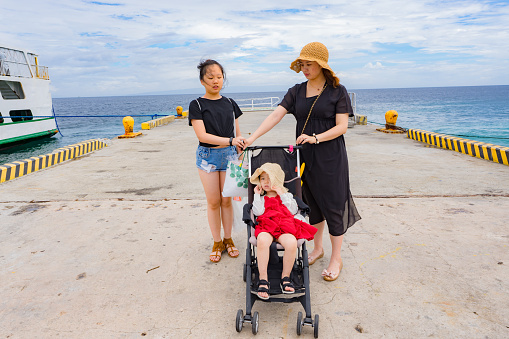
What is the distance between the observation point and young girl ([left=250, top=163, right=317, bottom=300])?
258 centimetres

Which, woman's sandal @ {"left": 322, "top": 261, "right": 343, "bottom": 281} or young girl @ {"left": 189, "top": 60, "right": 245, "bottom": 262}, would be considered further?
young girl @ {"left": 189, "top": 60, "right": 245, "bottom": 262}

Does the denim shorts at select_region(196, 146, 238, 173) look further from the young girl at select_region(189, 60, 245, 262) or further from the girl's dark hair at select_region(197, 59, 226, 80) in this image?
the girl's dark hair at select_region(197, 59, 226, 80)

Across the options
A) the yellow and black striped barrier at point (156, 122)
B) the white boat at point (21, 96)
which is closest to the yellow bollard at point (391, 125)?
the yellow and black striped barrier at point (156, 122)

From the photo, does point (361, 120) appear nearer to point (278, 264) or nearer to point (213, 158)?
point (213, 158)

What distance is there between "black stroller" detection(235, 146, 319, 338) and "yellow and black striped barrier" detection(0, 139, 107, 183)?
609cm

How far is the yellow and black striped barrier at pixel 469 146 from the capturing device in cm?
732

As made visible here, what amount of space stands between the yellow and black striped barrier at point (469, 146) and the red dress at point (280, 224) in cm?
654

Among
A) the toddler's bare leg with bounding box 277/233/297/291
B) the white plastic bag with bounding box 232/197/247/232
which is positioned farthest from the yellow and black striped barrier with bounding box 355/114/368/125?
the toddler's bare leg with bounding box 277/233/297/291

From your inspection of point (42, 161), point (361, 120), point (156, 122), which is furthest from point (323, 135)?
point (156, 122)

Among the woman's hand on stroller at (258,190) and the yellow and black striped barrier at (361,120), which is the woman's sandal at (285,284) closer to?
the woman's hand on stroller at (258,190)

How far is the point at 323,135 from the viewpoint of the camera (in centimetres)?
291

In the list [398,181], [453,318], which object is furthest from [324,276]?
[398,181]

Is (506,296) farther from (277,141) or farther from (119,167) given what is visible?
(277,141)

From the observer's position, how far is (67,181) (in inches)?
264
